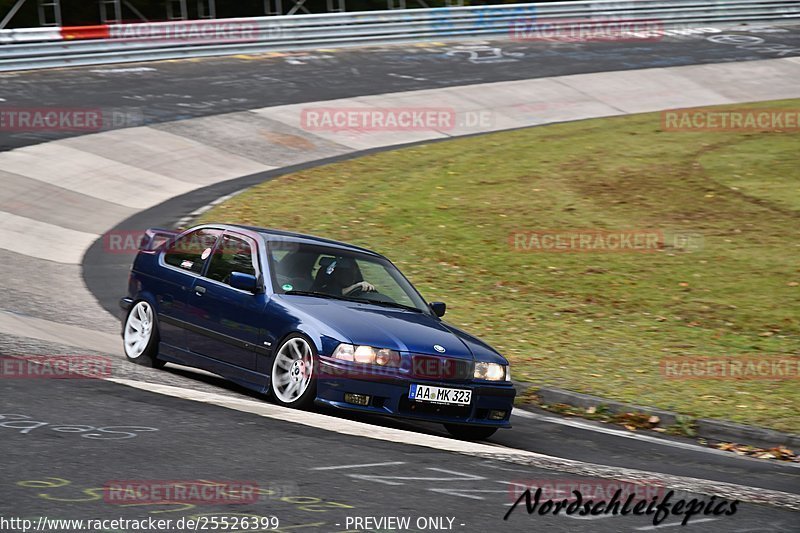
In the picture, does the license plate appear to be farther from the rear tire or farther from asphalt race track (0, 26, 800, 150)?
asphalt race track (0, 26, 800, 150)

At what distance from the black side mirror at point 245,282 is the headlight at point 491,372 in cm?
189

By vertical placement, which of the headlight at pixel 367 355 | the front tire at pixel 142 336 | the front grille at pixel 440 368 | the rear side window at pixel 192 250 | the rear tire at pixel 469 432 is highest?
the rear side window at pixel 192 250

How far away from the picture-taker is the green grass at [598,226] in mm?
11789

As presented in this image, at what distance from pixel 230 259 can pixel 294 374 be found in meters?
1.58

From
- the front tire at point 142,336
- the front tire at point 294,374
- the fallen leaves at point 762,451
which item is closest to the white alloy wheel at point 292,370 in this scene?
the front tire at point 294,374

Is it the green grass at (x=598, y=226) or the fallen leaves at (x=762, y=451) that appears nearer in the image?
the fallen leaves at (x=762, y=451)

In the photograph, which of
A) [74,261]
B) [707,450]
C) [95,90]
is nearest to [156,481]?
[707,450]

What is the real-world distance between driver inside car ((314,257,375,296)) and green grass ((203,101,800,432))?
90.0 inches

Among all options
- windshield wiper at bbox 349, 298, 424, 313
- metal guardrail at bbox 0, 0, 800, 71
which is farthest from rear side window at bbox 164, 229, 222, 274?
metal guardrail at bbox 0, 0, 800, 71

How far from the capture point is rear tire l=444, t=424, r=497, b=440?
8.85 m

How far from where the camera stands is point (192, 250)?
33.5 ft

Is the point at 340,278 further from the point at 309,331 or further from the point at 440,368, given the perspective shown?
the point at 440,368

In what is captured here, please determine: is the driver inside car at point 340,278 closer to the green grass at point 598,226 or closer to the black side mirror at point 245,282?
the black side mirror at point 245,282

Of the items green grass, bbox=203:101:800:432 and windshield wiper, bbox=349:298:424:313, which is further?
green grass, bbox=203:101:800:432
